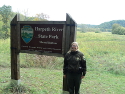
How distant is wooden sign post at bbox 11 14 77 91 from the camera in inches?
122

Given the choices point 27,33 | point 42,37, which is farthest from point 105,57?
point 27,33

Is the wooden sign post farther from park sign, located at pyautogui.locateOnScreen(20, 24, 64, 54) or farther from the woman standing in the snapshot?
the woman standing

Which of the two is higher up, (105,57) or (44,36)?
(44,36)

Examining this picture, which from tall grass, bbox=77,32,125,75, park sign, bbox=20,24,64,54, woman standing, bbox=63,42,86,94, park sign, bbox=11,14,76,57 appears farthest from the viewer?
tall grass, bbox=77,32,125,75

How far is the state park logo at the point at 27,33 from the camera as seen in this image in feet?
11.7

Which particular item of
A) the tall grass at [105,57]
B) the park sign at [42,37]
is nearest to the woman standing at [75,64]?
the park sign at [42,37]

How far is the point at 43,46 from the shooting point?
3432 millimetres

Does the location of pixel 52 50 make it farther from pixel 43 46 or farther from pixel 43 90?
pixel 43 90

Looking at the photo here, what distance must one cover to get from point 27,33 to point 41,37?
1.65ft

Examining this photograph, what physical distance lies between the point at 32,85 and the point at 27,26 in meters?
2.06

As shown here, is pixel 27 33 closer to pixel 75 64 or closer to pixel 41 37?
pixel 41 37

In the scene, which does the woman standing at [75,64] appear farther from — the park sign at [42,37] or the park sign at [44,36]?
the park sign at [42,37]

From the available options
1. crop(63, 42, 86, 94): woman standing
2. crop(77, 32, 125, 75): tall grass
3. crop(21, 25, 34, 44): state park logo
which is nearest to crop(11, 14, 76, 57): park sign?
crop(21, 25, 34, 44): state park logo

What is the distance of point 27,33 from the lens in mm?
3617
